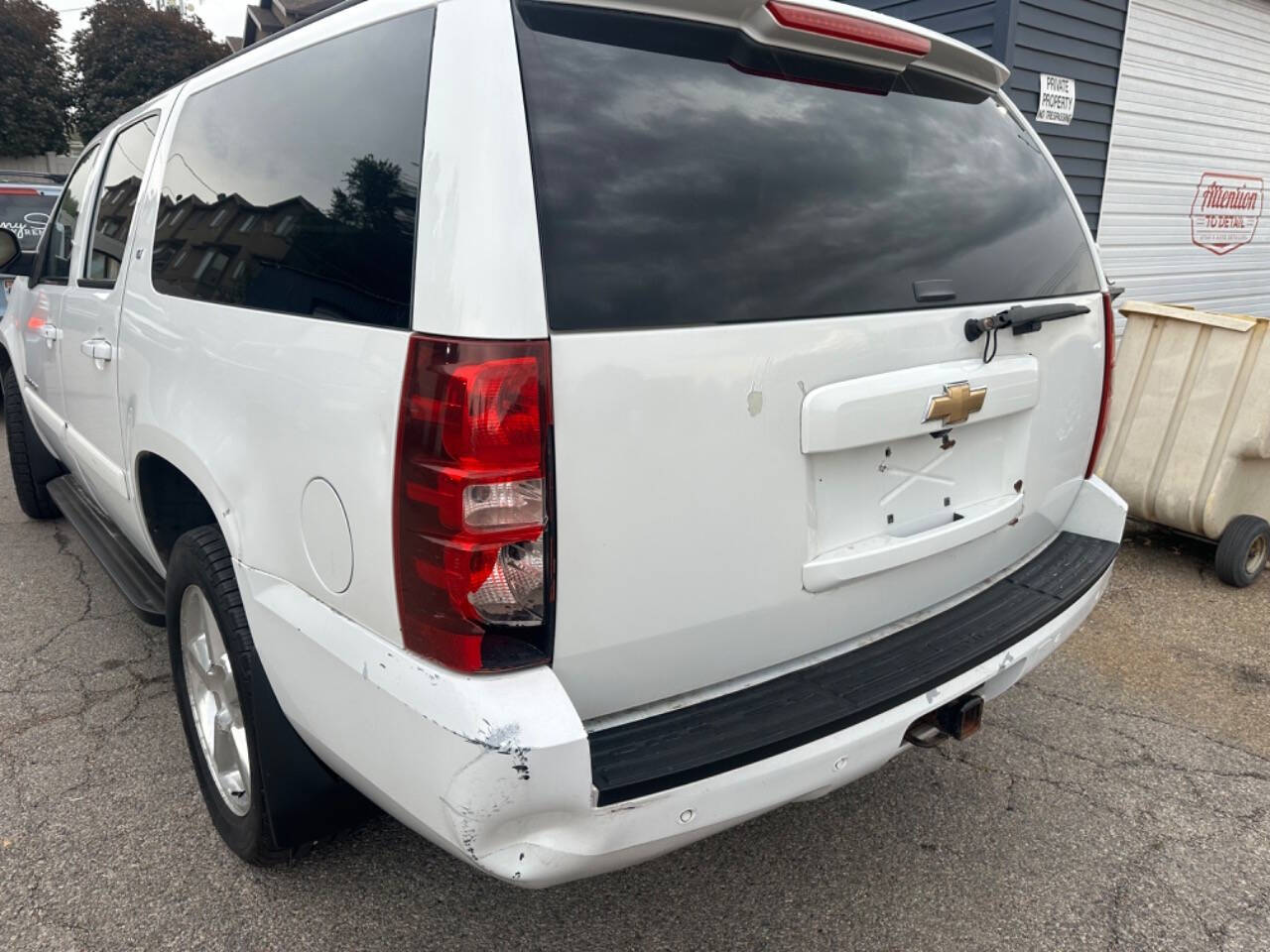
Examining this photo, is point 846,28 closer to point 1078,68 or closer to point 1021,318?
point 1021,318

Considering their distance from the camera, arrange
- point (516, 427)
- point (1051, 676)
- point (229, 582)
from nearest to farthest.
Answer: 1. point (516, 427)
2. point (229, 582)
3. point (1051, 676)

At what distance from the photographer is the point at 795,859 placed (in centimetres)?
242

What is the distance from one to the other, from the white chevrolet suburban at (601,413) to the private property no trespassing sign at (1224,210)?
7.37 m

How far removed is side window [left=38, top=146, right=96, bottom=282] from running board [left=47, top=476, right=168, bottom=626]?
920mm

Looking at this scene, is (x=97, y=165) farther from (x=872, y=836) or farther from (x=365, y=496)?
(x=872, y=836)

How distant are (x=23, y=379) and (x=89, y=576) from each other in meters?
0.99

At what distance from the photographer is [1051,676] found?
340cm

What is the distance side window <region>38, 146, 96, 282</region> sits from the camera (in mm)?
3506

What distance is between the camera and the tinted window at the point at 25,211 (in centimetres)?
745

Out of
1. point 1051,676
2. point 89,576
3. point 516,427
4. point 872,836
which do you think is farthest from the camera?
point 89,576

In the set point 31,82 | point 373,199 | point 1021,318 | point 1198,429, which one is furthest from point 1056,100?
point 31,82

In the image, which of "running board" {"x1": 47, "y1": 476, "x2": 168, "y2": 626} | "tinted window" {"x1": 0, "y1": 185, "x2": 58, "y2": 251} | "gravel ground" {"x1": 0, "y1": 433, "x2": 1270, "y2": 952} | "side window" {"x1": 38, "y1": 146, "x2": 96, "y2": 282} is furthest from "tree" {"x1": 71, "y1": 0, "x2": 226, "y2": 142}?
"gravel ground" {"x1": 0, "y1": 433, "x2": 1270, "y2": 952}

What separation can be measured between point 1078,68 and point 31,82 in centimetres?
2384

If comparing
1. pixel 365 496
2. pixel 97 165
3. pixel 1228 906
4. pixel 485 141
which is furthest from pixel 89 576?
pixel 1228 906
